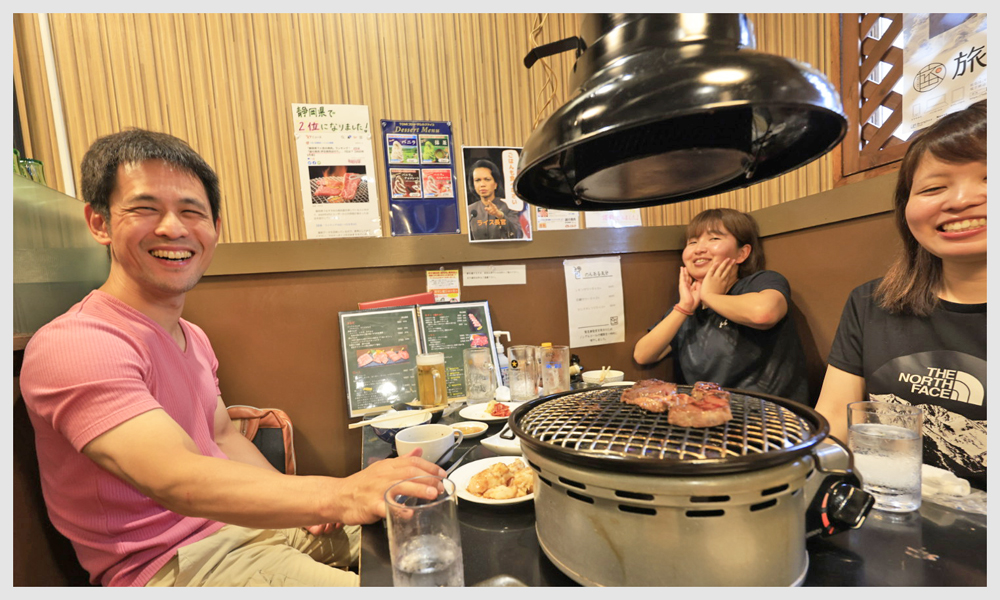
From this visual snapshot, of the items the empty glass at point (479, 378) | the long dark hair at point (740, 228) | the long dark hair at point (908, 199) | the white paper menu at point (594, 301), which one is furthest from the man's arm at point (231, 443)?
the long dark hair at point (740, 228)

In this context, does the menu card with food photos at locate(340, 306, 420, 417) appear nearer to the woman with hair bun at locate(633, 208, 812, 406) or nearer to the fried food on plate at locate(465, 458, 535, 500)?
the fried food on plate at locate(465, 458, 535, 500)

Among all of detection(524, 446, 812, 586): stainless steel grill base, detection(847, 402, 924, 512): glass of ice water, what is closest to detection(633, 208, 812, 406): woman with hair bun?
detection(847, 402, 924, 512): glass of ice water

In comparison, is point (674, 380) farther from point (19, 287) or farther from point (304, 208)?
point (19, 287)

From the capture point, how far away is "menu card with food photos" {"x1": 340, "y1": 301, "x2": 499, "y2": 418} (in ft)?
7.37

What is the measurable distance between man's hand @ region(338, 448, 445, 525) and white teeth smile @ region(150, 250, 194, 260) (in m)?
0.92

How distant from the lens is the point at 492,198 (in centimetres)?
254

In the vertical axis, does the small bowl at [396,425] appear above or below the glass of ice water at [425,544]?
below

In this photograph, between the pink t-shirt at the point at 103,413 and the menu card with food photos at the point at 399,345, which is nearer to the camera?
the pink t-shirt at the point at 103,413

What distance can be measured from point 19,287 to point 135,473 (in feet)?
2.77

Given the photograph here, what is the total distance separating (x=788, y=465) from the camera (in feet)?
2.14

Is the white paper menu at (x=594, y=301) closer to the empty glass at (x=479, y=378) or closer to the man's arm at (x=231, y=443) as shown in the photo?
the empty glass at (x=479, y=378)

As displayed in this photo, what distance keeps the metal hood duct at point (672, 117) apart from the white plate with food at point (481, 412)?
0.96 meters

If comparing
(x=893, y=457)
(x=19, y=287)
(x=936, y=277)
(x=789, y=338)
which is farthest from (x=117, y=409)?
(x=789, y=338)

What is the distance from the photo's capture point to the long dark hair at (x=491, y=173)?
2.51 metres
